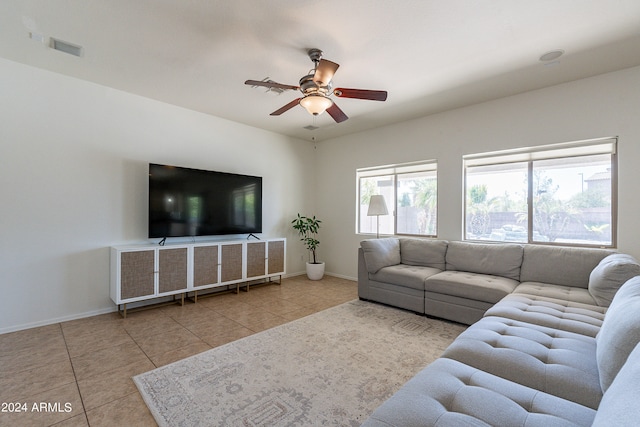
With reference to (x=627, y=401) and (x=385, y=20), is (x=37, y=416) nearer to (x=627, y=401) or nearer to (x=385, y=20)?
(x=627, y=401)

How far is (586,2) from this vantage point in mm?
2016

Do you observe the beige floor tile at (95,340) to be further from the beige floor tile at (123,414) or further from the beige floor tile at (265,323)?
the beige floor tile at (265,323)

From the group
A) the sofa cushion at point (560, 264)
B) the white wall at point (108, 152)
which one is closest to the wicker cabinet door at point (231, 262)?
the white wall at point (108, 152)

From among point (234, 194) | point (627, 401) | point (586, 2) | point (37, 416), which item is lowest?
point (37, 416)

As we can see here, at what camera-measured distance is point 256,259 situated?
454 cm

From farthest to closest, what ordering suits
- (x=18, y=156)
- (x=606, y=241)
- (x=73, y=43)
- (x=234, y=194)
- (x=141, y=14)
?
(x=234, y=194) → (x=606, y=241) → (x=18, y=156) → (x=73, y=43) → (x=141, y=14)

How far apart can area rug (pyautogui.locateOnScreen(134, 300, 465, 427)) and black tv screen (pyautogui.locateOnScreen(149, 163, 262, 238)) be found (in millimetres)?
1957

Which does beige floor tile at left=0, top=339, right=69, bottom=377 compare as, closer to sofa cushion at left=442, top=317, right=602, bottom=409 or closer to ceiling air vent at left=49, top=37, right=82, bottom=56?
ceiling air vent at left=49, top=37, right=82, bottom=56

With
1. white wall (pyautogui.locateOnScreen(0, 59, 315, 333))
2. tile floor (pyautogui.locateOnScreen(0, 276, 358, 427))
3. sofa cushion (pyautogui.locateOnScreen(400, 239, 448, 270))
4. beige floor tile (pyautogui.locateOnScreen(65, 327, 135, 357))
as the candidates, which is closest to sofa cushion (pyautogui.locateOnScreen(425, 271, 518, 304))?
sofa cushion (pyautogui.locateOnScreen(400, 239, 448, 270))

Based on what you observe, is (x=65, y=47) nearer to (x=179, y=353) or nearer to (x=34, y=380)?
(x=34, y=380)

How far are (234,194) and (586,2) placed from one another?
4302 millimetres

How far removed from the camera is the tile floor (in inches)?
69.8

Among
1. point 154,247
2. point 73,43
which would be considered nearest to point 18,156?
point 73,43

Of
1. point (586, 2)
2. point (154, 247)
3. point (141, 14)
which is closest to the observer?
point (586, 2)
